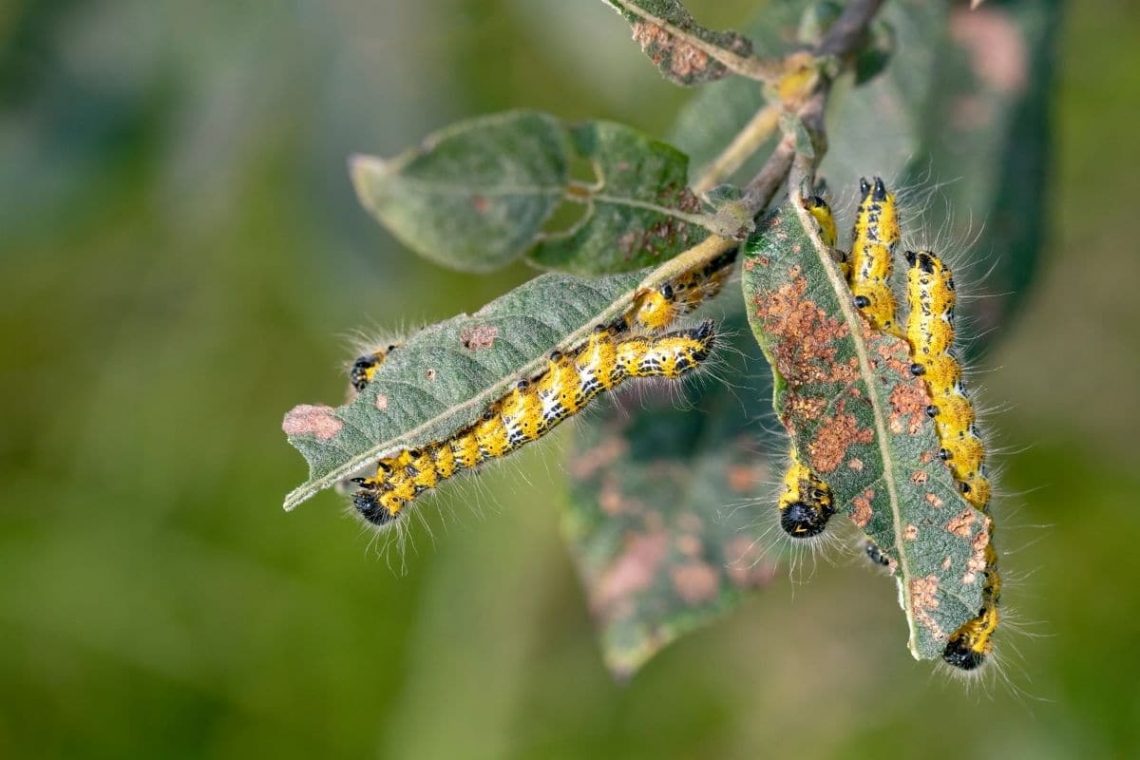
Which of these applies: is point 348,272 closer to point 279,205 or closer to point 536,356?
point 279,205

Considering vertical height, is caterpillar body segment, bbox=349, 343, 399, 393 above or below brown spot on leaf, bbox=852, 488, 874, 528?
above

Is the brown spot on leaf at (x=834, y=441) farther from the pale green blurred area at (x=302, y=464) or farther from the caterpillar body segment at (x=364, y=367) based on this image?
the pale green blurred area at (x=302, y=464)

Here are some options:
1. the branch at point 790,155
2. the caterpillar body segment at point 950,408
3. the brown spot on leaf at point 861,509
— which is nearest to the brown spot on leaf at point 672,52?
the branch at point 790,155

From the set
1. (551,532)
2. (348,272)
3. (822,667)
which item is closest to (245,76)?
(348,272)

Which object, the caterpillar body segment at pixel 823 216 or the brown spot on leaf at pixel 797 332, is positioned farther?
the caterpillar body segment at pixel 823 216

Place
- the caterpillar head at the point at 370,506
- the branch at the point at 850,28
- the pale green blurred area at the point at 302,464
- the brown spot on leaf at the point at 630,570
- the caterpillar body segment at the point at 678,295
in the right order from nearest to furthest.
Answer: the caterpillar body segment at the point at 678,295 < the branch at the point at 850,28 < the caterpillar head at the point at 370,506 < the brown spot on leaf at the point at 630,570 < the pale green blurred area at the point at 302,464

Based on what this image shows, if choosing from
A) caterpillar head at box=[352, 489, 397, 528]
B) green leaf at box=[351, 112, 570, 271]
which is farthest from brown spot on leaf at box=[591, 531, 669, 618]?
green leaf at box=[351, 112, 570, 271]

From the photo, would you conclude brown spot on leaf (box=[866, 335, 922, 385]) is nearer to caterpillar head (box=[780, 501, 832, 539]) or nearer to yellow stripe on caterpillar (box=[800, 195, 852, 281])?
yellow stripe on caterpillar (box=[800, 195, 852, 281])

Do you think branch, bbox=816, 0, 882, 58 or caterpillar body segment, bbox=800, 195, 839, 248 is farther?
branch, bbox=816, 0, 882, 58
